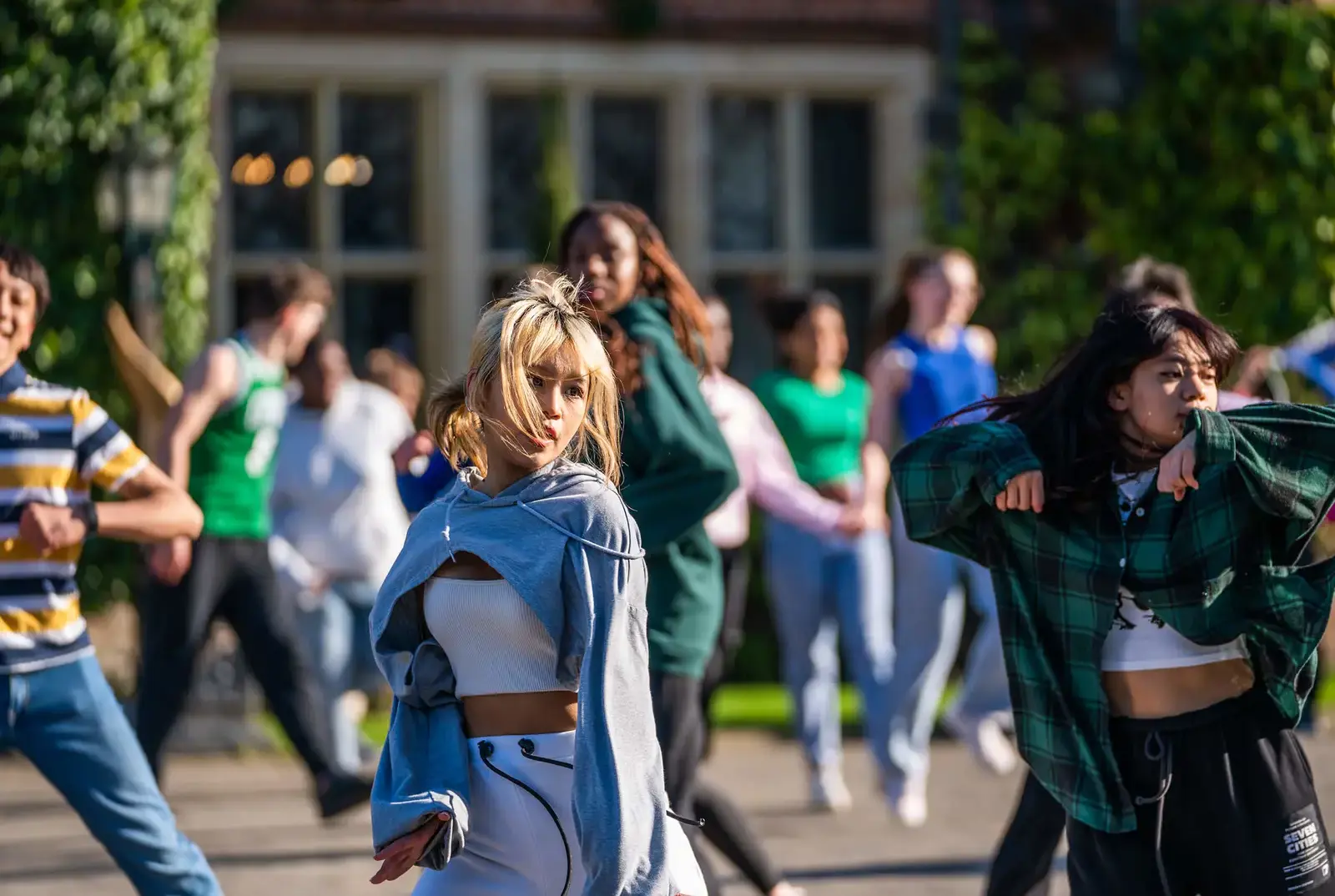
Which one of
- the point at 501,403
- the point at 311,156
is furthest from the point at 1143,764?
the point at 311,156

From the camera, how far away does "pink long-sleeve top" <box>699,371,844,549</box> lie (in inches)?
275

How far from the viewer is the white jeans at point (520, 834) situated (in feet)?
11.1

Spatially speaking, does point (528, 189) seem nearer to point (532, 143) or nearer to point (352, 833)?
point (532, 143)

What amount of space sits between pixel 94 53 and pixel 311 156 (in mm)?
1896

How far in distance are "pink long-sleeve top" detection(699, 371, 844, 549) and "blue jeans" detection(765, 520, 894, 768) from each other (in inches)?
32.2

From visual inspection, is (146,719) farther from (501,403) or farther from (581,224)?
(501,403)

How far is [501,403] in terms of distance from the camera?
3438mm

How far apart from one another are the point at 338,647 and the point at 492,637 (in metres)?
4.81

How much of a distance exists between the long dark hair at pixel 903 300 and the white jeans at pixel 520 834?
474 cm

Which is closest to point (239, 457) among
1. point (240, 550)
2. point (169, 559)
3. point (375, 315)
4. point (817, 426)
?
point (240, 550)

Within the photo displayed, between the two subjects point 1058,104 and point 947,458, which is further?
point 1058,104

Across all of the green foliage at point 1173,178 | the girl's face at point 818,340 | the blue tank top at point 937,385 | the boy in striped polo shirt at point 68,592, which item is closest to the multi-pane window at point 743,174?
the green foliage at point 1173,178

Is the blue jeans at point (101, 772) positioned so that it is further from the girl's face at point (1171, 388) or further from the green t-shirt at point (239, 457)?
the green t-shirt at point (239, 457)

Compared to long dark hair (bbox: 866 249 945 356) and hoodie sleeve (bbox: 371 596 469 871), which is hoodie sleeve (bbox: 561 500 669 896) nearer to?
hoodie sleeve (bbox: 371 596 469 871)
